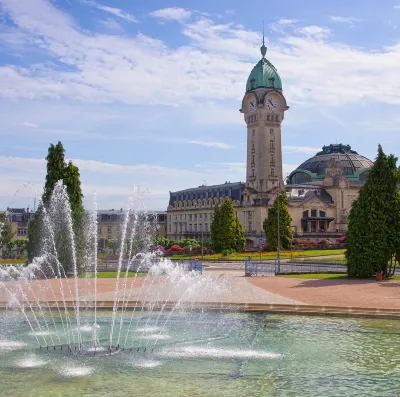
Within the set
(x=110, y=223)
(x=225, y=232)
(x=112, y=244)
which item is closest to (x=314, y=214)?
(x=225, y=232)

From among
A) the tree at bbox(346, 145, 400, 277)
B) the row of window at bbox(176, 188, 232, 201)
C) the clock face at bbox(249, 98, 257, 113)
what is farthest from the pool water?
the row of window at bbox(176, 188, 232, 201)

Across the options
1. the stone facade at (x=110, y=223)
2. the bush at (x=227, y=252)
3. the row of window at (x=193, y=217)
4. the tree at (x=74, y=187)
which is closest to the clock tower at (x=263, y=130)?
the row of window at (x=193, y=217)

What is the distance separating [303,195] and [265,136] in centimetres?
1353

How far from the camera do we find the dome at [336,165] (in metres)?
119

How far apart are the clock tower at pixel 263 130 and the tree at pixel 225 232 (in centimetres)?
2574

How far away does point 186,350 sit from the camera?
1689 cm

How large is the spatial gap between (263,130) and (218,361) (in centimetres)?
9350

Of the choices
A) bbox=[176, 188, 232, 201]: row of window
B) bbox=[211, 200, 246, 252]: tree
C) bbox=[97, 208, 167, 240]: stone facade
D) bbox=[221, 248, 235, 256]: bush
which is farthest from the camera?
bbox=[97, 208, 167, 240]: stone facade

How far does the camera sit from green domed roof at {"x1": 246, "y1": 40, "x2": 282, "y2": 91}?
10569 cm

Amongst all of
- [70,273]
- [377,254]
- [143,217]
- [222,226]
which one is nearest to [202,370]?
[377,254]

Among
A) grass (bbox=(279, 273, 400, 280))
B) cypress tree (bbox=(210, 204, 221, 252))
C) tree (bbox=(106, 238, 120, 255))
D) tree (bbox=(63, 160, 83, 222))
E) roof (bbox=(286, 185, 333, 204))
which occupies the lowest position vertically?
grass (bbox=(279, 273, 400, 280))

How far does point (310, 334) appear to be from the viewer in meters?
19.3

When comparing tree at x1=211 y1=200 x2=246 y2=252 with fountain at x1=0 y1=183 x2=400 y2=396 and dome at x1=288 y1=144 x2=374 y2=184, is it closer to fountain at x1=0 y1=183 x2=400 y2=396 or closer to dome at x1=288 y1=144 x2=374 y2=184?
dome at x1=288 y1=144 x2=374 y2=184

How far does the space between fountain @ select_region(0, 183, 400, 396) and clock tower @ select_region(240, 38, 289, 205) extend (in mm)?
78963
